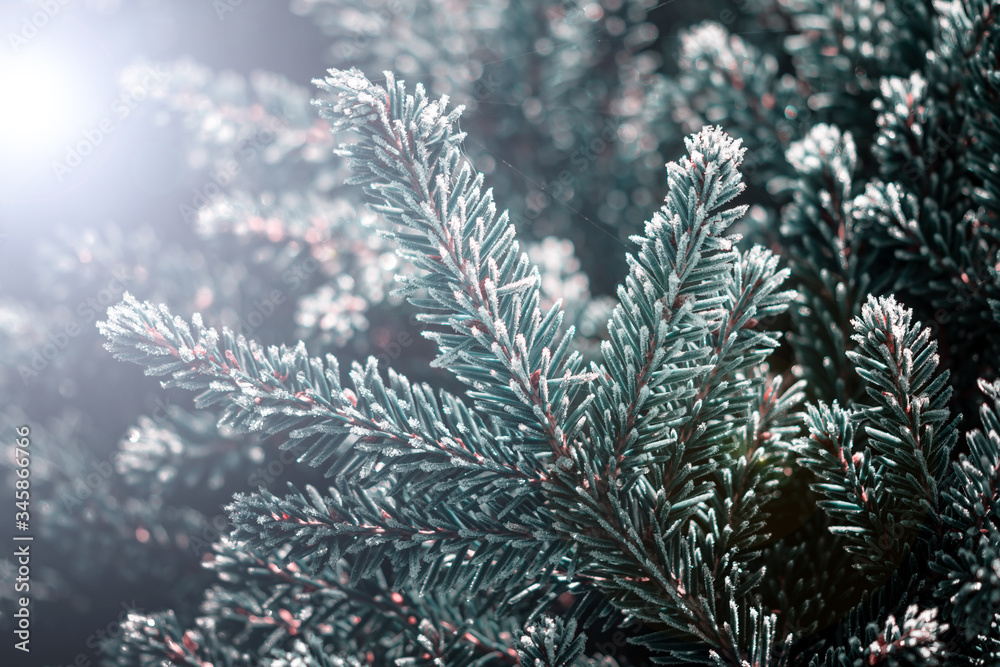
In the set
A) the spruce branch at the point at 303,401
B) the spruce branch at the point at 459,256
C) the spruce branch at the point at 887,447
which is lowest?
the spruce branch at the point at 303,401

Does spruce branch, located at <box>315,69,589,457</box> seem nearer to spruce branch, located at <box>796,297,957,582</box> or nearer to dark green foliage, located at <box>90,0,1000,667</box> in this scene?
dark green foliage, located at <box>90,0,1000,667</box>

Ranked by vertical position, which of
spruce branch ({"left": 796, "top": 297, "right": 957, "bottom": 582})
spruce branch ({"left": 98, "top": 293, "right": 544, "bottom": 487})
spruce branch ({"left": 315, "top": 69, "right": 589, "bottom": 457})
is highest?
spruce branch ({"left": 796, "top": 297, "right": 957, "bottom": 582})

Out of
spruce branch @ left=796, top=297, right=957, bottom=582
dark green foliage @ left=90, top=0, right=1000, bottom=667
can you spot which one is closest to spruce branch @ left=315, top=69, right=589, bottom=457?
dark green foliage @ left=90, top=0, right=1000, bottom=667

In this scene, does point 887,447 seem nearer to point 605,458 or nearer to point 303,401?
point 605,458

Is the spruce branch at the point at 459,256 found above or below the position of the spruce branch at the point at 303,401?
above

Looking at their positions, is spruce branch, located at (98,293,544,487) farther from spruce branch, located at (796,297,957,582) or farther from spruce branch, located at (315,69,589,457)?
spruce branch, located at (796,297,957,582)

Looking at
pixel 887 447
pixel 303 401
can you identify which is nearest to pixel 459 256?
pixel 303 401

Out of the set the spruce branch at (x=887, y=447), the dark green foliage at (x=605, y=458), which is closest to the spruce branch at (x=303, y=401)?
the dark green foliage at (x=605, y=458)

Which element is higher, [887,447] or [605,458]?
[887,447]

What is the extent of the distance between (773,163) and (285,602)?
31.0 inches

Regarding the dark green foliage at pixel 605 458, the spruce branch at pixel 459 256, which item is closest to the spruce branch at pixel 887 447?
the dark green foliage at pixel 605 458

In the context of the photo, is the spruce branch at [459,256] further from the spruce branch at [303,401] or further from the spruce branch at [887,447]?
the spruce branch at [887,447]

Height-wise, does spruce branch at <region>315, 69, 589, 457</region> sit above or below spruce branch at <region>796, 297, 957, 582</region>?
below

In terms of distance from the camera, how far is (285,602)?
2.08 ft
